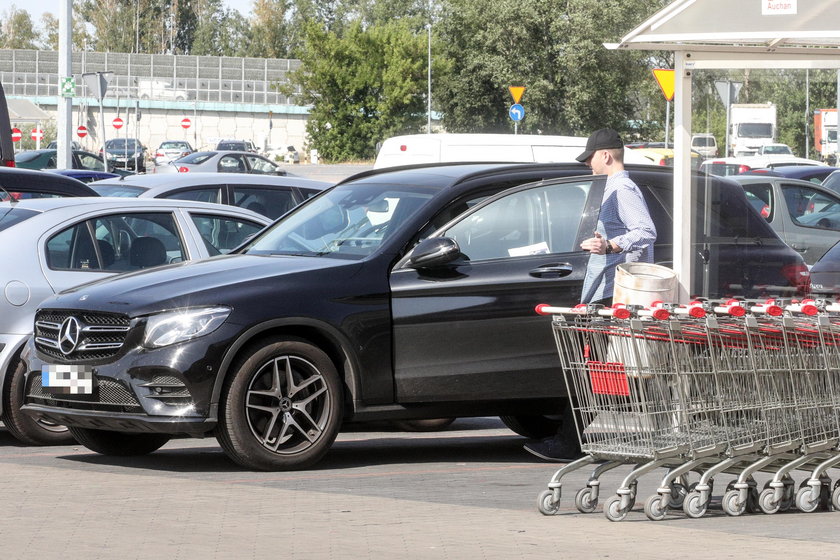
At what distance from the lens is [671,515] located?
6680mm

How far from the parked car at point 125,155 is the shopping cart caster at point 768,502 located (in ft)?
151

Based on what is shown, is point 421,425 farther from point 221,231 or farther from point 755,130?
point 755,130

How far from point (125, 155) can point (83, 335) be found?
4824 cm

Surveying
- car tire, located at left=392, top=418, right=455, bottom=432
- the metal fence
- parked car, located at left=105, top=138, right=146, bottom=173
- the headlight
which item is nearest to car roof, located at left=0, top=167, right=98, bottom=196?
car tire, located at left=392, top=418, right=455, bottom=432

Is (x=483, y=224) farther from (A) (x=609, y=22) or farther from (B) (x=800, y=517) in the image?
(A) (x=609, y=22)

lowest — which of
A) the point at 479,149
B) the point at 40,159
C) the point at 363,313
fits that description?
the point at 363,313

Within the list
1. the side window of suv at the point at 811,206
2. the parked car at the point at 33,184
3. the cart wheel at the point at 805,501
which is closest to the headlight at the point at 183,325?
the cart wheel at the point at 805,501

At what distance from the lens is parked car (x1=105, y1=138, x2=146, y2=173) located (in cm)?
5349

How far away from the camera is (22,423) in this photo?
29.5ft

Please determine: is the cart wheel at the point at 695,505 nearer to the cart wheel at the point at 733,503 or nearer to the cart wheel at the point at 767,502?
the cart wheel at the point at 733,503

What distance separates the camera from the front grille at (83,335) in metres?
7.89

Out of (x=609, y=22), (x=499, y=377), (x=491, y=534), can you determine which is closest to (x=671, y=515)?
(x=491, y=534)

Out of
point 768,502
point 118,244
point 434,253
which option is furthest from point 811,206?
point 768,502

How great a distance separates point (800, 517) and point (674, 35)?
9.54ft
